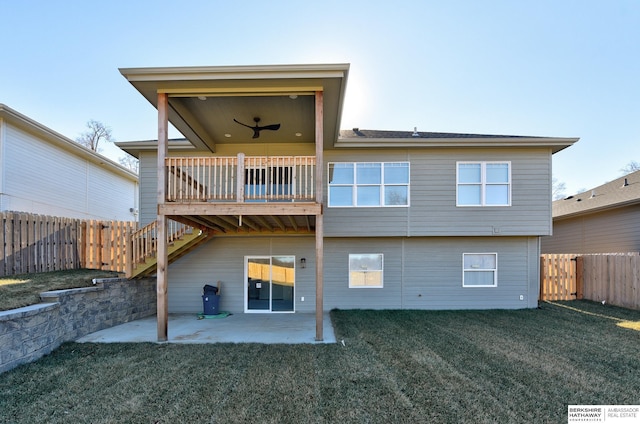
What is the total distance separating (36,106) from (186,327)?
19535mm

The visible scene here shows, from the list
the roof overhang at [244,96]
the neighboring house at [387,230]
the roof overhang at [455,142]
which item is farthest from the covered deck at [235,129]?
the roof overhang at [455,142]

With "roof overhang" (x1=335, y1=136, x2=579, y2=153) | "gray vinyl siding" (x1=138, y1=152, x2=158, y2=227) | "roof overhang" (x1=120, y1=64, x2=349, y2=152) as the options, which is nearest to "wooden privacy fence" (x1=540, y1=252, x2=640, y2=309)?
"roof overhang" (x1=335, y1=136, x2=579, y2=153)

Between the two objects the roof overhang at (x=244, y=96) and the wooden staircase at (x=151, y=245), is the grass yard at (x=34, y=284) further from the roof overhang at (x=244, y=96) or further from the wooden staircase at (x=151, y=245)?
the roof overhang at (x=244, y=96)

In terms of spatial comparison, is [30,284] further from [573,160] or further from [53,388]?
[573,160]

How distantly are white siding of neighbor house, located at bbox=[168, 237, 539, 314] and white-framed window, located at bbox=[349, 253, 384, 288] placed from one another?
0.42 feet

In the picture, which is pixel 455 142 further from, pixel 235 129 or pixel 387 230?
pixel 235 129

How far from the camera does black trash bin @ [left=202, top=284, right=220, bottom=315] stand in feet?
28.3

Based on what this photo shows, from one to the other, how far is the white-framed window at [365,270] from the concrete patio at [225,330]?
142 cm

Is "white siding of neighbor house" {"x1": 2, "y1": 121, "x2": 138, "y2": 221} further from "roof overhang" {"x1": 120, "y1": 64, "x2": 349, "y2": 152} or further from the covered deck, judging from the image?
"roof overhang" {"x1": 120, "y1": 64, "x2": 349, "y2": 152}

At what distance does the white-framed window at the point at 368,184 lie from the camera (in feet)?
29.7

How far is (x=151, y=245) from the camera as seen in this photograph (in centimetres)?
789

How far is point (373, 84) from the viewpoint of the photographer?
13.0m

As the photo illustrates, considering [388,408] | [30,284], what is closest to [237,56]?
[30,284]

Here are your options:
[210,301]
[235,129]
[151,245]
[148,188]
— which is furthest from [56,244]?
[235,129]
